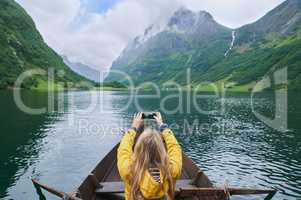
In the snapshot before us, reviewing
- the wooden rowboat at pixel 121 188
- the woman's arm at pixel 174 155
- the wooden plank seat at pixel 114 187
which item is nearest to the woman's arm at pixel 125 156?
the woman's arm at pixel 174 155

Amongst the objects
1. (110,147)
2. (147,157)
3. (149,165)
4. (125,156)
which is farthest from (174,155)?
(110,147)

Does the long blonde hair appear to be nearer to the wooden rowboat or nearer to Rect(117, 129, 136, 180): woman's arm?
Rect(117, 129, 136, 180): woman's arm

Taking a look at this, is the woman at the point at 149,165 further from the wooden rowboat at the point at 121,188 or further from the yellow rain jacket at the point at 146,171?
the wooden rowboat at the point at 121,188

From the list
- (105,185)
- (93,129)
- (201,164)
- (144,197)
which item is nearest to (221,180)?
(201,164)

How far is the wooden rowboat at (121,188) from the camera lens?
17469mm

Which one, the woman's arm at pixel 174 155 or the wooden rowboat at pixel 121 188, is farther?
the wooden rowboat at pixel 121 188

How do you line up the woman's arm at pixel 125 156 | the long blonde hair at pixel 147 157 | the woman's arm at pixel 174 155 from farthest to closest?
1. the woman's arm at pixel 174 155
2. the woman's arm at pixel 125 156
3. the long blonde hair at pixel 147 157

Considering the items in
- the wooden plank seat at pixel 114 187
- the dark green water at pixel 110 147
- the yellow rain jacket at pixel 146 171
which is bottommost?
the dark green water at pixel 110 147

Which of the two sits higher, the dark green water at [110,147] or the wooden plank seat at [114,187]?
the wooden plank seat at [114,187]

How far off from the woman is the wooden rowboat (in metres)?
8.42

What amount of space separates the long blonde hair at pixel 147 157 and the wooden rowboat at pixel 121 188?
8642mm

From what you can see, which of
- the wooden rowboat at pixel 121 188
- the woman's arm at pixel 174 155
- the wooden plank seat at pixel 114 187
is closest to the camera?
the woman's arm at pixel 174 155

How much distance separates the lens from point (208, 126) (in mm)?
64125

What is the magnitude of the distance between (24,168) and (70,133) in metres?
22.6
